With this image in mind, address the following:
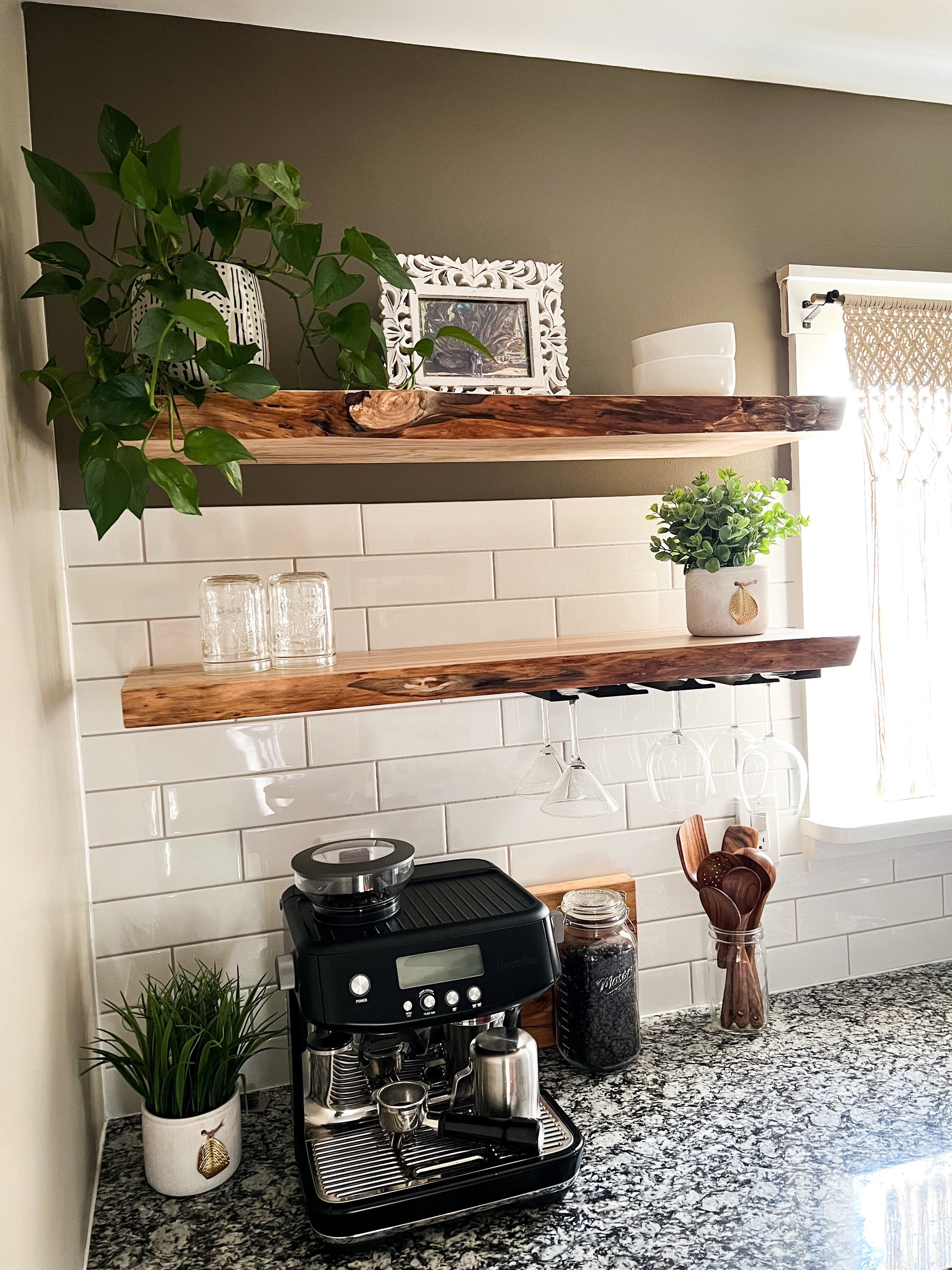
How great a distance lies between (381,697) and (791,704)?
0.93 metres

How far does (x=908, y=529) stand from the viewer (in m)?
1.86

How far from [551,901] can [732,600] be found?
59 centimetres

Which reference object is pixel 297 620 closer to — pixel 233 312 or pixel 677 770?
pixel 233 312

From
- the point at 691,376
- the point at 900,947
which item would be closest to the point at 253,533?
the point at 691,376

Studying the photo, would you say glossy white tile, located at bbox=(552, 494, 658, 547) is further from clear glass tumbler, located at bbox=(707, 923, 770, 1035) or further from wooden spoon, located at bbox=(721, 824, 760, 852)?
clear glass tumbler, located at bbox=(707, 923, 770, 1035)

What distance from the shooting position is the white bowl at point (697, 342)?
1.42 meters

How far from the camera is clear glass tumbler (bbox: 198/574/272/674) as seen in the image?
1.29 metres

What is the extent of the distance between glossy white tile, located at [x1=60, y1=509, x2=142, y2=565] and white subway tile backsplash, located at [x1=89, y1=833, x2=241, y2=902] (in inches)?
17.2

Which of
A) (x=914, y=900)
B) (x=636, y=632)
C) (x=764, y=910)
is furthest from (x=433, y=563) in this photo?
(x=914, y=900)

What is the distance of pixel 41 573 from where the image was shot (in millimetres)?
1205

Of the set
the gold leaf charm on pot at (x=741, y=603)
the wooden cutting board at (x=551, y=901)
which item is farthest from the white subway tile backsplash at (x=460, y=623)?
the wooden cutting board at (x=551, y=901)

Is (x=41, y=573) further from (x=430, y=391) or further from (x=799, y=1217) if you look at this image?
(x=799, y=1217)

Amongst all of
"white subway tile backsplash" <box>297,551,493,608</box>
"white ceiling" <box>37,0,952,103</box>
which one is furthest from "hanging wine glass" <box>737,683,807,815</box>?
"white ceiling" <box>37,0,952,103</box>

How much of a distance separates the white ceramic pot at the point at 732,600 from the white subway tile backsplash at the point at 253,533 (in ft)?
1.81
